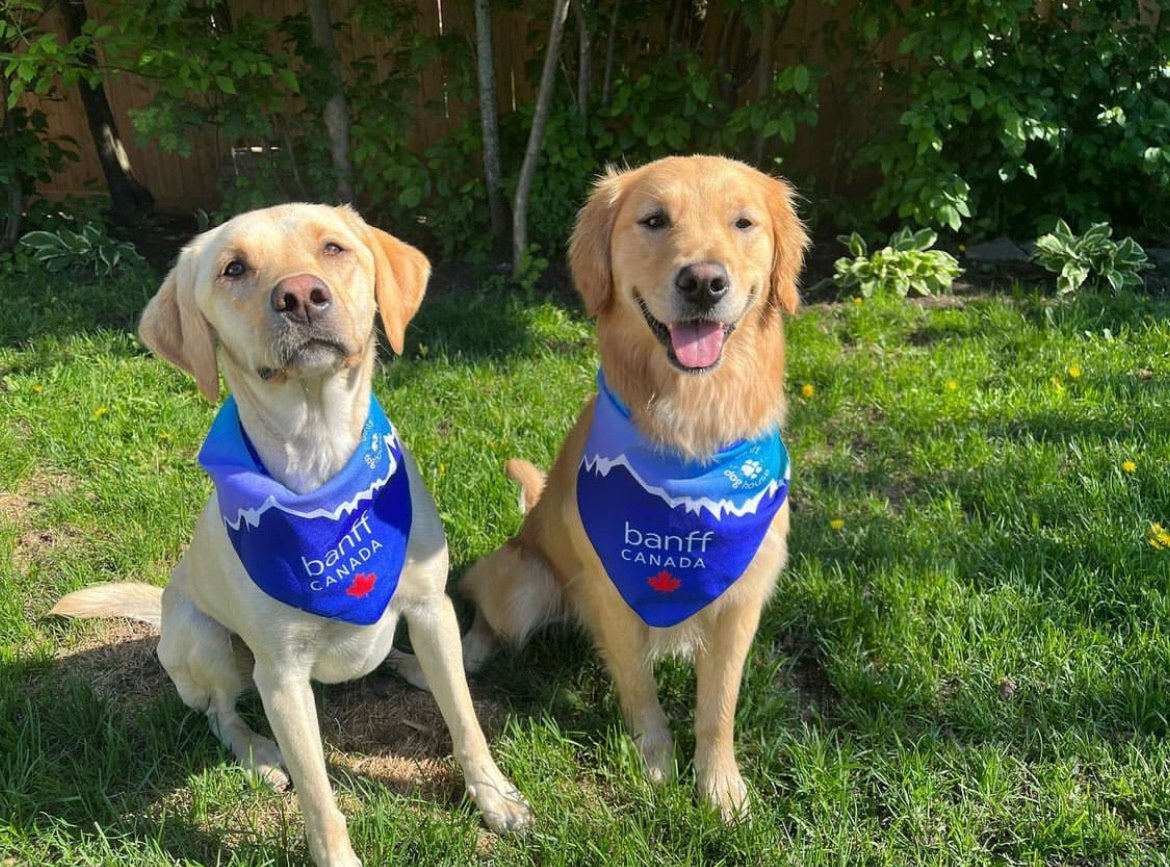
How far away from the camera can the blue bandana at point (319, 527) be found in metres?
1.98

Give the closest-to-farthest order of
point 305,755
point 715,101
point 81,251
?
1. point 305,755
2. point 715,101
3. point 81,251

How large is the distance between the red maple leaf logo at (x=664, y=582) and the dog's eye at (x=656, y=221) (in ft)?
3.03

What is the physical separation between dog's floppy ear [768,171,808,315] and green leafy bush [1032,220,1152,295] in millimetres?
3348

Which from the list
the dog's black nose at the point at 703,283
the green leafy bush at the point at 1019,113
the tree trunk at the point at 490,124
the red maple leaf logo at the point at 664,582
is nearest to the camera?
the dog's black nose at the point at 703,283

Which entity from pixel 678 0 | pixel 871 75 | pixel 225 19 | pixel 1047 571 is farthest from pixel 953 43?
pixel 225 19

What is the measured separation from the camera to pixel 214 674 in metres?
2.38

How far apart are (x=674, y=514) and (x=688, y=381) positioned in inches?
14.0

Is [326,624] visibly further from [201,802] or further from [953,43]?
[953,43]

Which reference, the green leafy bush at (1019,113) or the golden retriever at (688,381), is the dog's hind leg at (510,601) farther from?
the green leafy bush at (1019,113)

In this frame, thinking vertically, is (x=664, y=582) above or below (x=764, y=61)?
below

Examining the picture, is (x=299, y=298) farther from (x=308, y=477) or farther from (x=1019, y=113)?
(x=1019, y=113)

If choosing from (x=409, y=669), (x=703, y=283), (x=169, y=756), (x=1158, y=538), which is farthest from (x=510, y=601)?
(x=1158, y=538)

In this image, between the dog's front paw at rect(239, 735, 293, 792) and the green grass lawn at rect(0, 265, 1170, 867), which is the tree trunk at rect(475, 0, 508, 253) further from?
the dog's front paw at rect(239, 735, 293, 792)

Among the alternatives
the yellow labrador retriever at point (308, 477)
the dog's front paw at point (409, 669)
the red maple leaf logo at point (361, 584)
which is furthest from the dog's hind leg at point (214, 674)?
the red maple leaf logo at point (361, 584)
